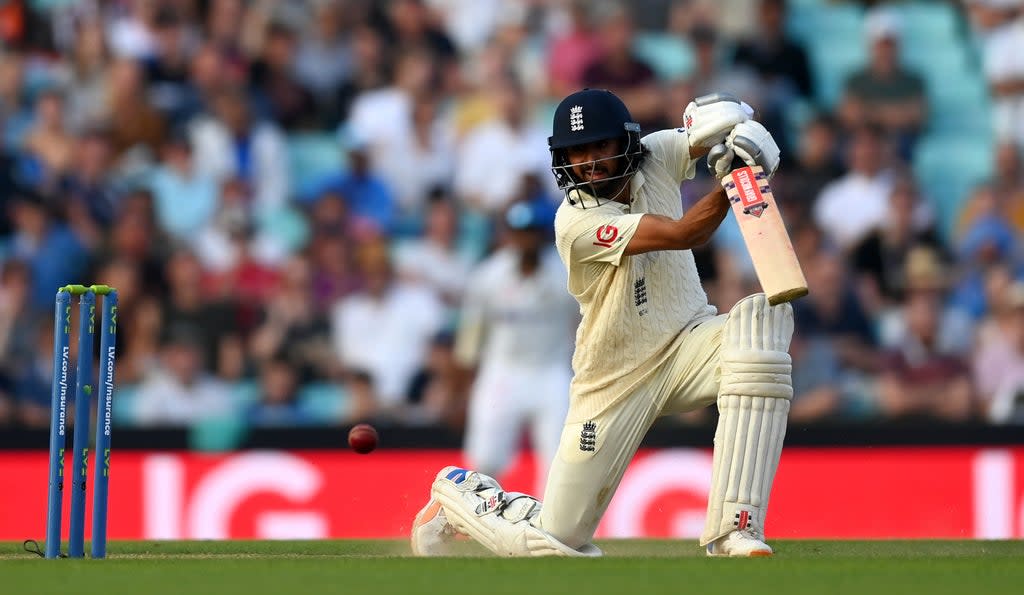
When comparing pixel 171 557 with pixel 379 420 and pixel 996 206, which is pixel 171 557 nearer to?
pixel 379 420

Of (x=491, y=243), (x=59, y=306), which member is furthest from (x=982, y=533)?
Result: (x=59, y=306)

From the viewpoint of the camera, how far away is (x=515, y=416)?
7.64 m

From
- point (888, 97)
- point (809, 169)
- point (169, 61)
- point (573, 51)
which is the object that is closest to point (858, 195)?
point (809, 169)

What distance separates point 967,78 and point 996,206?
46.2 inches

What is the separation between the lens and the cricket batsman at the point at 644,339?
4.58m

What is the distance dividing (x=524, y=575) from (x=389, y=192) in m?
5.45

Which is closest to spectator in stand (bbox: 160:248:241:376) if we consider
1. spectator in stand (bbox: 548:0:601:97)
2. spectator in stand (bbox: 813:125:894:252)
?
spectator in stand (bbox: 548:0:601:97)

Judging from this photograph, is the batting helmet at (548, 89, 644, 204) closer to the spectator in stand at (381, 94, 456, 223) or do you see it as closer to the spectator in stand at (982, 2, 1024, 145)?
the spectator in stand at (381, 94, 456, 223)

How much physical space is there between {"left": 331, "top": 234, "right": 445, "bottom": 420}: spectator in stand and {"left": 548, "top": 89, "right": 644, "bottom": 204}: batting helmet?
385cm

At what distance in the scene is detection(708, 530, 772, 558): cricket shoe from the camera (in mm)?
4523

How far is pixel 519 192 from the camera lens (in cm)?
838

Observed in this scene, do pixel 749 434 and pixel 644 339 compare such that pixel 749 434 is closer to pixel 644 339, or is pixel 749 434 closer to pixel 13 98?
pixel 644 339

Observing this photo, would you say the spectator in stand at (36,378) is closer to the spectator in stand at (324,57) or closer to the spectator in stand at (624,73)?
the spectator in stand at (324,57)

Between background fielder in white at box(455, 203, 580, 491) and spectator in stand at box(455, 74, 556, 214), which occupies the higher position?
spectator in stand at box(455, 74, 556, 214)
